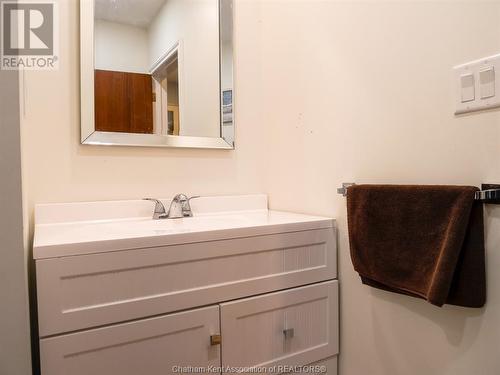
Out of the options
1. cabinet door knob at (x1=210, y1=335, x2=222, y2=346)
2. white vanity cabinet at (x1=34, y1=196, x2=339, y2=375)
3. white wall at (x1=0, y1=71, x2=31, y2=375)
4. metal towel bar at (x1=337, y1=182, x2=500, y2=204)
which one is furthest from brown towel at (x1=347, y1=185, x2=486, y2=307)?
white wall at (x1=0, y1=71, x2=31, y2=375)

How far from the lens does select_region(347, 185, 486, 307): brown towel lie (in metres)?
0.79

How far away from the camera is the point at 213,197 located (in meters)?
1.45

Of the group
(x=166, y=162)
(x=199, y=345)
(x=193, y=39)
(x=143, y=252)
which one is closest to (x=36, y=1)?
(x=193, y=39)

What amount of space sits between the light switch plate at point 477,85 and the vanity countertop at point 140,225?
1.77 feet

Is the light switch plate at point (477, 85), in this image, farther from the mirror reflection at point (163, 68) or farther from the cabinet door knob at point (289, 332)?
the mirror reflection at point (163, 68)

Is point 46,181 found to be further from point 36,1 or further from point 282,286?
point 282,286

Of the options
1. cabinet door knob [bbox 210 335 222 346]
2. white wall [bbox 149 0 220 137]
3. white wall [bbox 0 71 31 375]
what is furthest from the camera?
white wall [bbox 149 0 220 137]

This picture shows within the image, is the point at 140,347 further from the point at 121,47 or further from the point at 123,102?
the point at 121,47

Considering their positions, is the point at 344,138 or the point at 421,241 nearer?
the point at 421,241

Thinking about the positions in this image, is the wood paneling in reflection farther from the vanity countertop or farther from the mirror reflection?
the vanity countertop

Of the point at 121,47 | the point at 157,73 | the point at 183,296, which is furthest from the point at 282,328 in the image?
the point at 121,47

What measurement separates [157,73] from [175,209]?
540 millimetres

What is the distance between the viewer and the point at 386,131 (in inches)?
40.8

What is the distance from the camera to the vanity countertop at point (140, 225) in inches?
32.3
